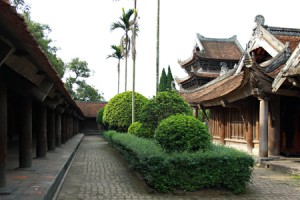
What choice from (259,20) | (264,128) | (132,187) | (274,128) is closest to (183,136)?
(132,187)

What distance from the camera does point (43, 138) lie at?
40.2ft

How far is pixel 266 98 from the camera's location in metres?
13.1

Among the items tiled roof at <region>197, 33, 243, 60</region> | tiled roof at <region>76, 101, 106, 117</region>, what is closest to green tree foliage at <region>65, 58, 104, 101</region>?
tiled roof at <region>76, 101, 106, 117</region>

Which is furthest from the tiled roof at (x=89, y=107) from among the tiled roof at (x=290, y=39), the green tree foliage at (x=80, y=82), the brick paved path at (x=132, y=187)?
the brick paved path at (x=132, y=187)

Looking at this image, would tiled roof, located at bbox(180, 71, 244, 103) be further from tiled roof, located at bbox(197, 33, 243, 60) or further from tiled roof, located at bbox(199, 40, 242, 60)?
tiled roof, located at bbox(197, 33, 243, 60)

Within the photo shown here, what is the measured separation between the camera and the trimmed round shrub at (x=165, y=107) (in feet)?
40.2

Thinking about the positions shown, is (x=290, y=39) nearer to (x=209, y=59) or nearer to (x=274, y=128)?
(x=274, y=128)

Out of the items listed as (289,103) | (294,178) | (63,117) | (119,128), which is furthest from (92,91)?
(294,178)

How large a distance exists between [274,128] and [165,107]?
4.43m

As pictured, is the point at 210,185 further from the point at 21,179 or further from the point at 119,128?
the point at 119,128

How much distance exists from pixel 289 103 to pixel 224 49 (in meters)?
22.1

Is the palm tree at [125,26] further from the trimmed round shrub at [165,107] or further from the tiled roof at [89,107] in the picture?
the tiled roof at [89,107]

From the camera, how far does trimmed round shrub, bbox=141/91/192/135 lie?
1226 cm

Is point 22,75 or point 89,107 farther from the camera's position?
point 89,107
